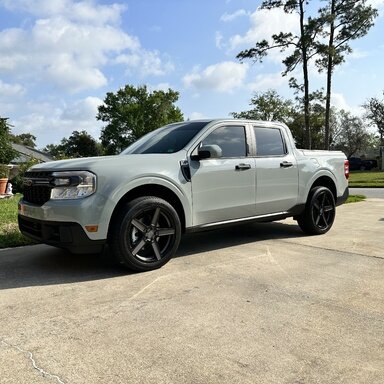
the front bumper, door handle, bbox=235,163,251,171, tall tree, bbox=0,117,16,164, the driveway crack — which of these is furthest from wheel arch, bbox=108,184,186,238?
tall tree, bbox=0,117,16,164

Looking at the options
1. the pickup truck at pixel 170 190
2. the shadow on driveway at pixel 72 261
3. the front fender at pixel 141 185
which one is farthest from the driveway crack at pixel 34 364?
the front fender at pixel 141 185

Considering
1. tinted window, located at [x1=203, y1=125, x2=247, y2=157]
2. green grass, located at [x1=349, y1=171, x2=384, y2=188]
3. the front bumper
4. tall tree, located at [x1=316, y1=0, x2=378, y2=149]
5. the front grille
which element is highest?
tall tree, located at [x1=316, y1=0, x2=378, y2=149]

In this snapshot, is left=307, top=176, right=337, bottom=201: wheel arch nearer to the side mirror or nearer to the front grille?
the side mirror

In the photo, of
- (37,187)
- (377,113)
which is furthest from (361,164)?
(37,187)

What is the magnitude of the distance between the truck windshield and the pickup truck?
0.06ft

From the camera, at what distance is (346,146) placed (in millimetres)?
62688

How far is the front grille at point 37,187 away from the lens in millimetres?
4602

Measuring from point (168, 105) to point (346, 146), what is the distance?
1051 inches

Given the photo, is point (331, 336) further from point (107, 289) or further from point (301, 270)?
point (107, 289)

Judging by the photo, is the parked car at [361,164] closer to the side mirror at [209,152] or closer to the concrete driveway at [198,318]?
the concrete driveway at [198,318]

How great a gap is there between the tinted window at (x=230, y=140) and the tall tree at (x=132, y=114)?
52625mm

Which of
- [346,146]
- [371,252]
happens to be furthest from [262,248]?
[346,146]

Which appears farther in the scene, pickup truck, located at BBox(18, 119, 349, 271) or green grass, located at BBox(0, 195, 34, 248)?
green grass, located at BBox(0, 195, 34, 248)

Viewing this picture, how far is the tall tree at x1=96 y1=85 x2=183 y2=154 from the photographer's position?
191ft
